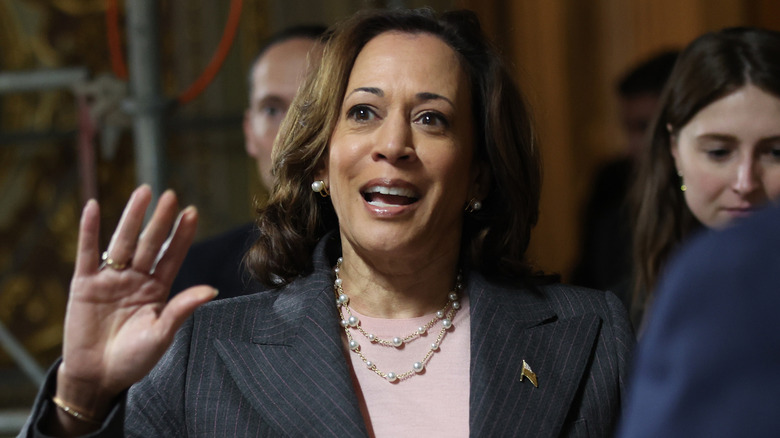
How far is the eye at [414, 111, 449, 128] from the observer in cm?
188

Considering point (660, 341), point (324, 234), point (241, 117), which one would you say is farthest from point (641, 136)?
point (660, 341)

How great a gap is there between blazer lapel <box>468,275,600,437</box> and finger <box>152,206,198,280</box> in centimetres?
55

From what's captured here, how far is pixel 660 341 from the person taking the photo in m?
0.76

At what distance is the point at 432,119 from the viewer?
1.89 metres

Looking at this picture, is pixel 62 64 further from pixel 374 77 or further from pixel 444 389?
pixel 444 389

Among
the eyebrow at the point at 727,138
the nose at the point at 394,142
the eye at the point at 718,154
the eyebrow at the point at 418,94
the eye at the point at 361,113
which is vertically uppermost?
the eyebrow at the point at 418,94

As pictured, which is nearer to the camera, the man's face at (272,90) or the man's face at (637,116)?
the man's face at (272,90)

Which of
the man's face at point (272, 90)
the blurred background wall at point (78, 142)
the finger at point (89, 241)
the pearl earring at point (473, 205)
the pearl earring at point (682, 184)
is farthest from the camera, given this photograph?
the blurred background wall at point (78, 142)

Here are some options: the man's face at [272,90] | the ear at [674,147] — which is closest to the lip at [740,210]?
the ear at [674,147]

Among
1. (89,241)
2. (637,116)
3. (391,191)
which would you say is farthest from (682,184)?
(89,241)

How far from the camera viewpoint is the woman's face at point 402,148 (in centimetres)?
182

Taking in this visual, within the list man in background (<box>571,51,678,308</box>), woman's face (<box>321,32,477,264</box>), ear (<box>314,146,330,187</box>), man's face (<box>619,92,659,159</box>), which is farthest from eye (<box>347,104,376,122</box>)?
man's face (<box>619,92,659,159</box>)

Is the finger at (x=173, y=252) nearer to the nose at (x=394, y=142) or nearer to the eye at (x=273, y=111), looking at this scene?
the nose at (x=394, y=142)

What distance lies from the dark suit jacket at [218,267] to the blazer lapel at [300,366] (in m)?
0.56
